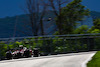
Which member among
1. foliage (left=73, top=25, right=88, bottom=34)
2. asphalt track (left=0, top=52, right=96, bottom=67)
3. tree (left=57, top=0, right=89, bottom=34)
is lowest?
asphalt track (left=0, top=52, right=96, bottom=67)

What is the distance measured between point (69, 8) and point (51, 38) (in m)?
13.1

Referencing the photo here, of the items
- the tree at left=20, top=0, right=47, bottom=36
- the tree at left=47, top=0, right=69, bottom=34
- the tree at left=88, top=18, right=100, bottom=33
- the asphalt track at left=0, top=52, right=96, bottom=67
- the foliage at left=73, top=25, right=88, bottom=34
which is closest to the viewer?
the asphalt track at left=0, top=52, right=96, bottom=67

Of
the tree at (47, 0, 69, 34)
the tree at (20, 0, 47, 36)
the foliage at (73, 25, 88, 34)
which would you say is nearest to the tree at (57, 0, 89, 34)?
the tree at (47, 0, 69, 34)

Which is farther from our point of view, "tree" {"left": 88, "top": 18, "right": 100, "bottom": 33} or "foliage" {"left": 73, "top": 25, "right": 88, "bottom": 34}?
"foliage" {"left": 73, "top": 25, "right": 88, "bottom": 34}

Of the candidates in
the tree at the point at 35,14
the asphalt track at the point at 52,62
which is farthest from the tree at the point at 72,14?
the asphalt track at the point at 52,62

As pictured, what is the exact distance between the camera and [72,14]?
130ft

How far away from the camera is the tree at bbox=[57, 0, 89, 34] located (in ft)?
129

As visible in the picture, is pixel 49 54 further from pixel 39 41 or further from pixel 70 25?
pixel 70 25

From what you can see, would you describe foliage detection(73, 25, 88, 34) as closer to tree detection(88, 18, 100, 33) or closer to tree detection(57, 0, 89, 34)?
tree detection(88, 18, 100, 33)

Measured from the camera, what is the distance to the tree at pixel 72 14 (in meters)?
39.3

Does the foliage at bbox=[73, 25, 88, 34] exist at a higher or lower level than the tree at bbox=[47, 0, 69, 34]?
lower

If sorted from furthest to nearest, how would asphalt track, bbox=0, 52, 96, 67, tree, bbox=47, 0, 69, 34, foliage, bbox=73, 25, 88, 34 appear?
tree, bbox=47, 0, 69, 34 → foliage, bbox=73, 25, 88, 34 → asphalt track, bbox=0, 52, 96, 67

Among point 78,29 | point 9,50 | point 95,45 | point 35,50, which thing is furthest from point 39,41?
point 78,29

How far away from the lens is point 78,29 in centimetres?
3803
